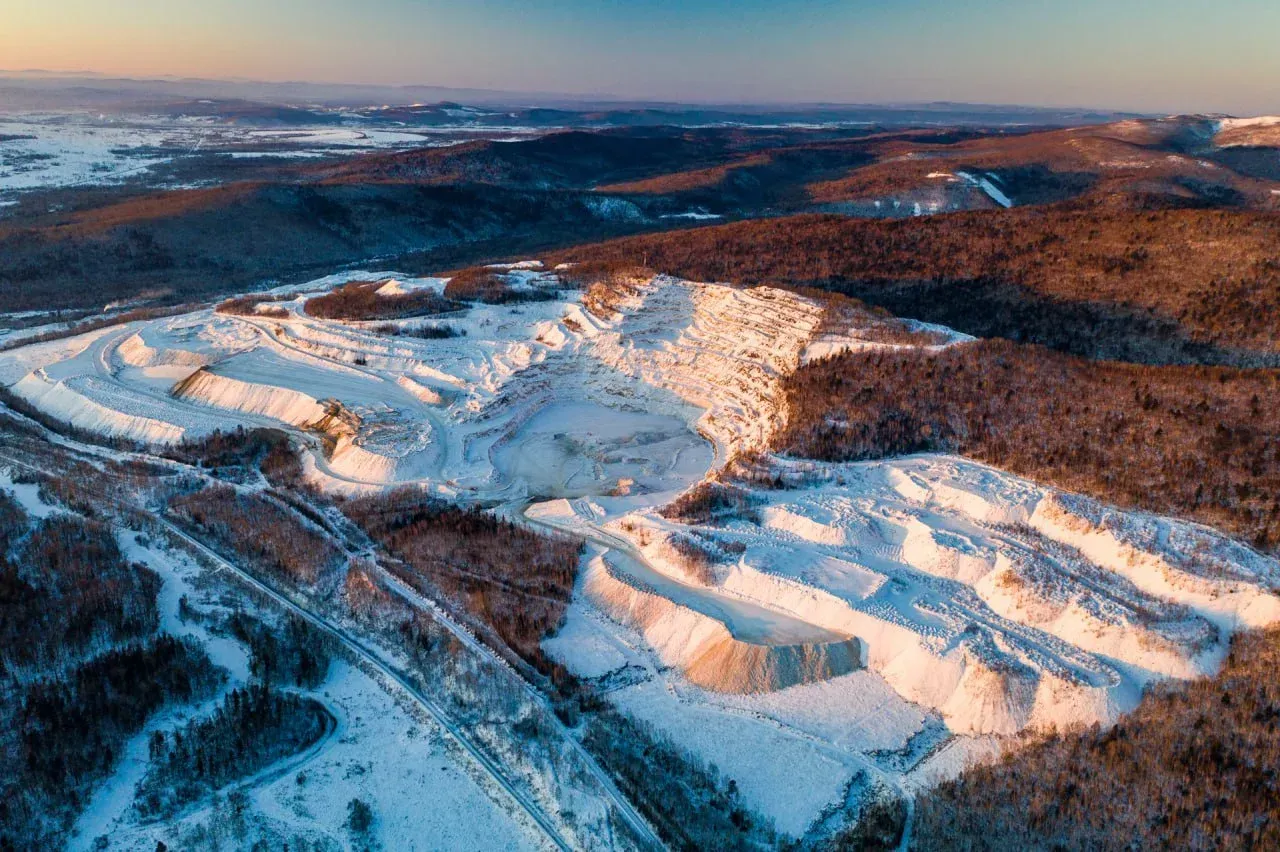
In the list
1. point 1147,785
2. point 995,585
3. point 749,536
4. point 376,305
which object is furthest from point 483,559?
point 376,305

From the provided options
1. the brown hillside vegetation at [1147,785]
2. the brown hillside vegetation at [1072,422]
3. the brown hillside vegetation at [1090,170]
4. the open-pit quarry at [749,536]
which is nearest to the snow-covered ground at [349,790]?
the open-pit quarry at [749,536]

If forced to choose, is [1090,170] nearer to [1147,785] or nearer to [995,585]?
[995,585]

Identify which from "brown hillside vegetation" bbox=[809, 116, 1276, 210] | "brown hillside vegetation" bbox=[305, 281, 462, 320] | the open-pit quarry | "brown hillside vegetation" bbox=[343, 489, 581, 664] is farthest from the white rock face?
"brown hillside vegetation" bbox=[809, 116, 1276, 210]

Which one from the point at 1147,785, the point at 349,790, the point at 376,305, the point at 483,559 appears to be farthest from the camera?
the point at 376,305

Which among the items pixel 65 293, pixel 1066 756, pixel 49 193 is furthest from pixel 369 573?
pixel 49 193

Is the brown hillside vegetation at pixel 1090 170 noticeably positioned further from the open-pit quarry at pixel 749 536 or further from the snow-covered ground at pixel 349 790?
the snow-covered ground at pixel 349 790

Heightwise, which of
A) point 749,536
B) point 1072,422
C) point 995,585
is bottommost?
point 749,536
